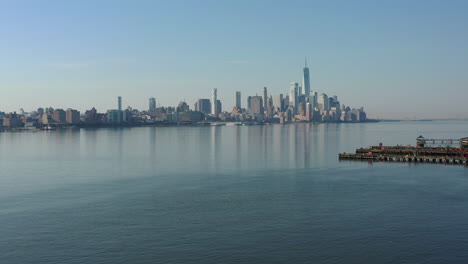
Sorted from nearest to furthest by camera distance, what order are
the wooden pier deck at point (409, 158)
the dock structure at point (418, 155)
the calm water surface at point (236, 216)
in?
the calm water surface at point (236, 216) < the wooden pier deck at point (409, 158) < the dock structure at point (418, 155)

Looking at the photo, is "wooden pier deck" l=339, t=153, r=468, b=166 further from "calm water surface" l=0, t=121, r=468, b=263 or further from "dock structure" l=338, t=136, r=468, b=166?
"calm water surface" l=0, t=121, r=468, b=263

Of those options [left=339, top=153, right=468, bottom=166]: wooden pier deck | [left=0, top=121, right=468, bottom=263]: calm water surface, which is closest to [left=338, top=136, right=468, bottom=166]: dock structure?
[left=339, top=153, right=468, bottom=166]: wooden pier deck

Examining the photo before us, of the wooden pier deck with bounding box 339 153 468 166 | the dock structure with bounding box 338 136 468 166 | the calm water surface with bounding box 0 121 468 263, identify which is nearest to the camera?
the calm water surface with bounding box 0 121 468 263

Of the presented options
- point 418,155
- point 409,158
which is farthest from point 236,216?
point 418,155

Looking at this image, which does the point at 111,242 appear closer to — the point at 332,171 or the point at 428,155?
the point at 332,171

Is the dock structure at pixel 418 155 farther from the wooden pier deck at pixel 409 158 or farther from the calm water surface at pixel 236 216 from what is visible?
the calm water surface at pixel 236 216

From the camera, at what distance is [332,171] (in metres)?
85.4

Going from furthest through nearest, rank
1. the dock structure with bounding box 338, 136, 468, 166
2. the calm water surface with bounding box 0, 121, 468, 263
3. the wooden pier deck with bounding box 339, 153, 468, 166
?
the dock structure with bounding box 338, 136, 468, 166 → the wooden pier deck with bounding box 339, 153, 468, 166 → the calm water surface with bounding box 0, 121, 468, 263

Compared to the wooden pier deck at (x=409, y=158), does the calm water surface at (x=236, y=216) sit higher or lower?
lower

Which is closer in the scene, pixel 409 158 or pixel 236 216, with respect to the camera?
pixel 236 216

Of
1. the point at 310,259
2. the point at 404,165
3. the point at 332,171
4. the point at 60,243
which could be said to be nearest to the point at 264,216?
the point at 310,259

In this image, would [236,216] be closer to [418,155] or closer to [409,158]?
[409,158]

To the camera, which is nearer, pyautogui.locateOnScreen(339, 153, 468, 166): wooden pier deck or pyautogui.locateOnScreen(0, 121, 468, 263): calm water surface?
pyautogui.locateOnScreen(0, 121, 468, 263): calm water surface

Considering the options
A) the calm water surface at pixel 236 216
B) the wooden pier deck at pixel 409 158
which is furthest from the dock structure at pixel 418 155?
the calm water surface at pixel 236 216
